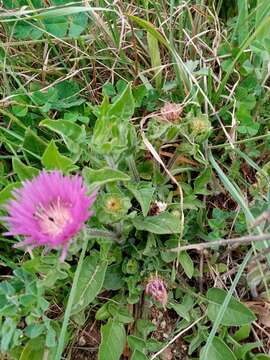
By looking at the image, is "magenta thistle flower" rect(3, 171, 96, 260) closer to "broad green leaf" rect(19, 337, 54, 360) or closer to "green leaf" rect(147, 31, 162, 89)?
"broad green leaf" rect(19, 337, 54, 360)

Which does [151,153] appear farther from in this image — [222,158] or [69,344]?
[69,344]

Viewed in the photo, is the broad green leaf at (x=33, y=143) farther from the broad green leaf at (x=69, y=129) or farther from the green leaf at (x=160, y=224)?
the green leaf at (x=160, y=224)

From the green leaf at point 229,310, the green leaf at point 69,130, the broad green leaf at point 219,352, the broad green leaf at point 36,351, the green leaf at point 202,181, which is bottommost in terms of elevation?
the broad green leaf at point 36,351

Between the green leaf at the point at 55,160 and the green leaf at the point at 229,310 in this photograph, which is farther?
the green leaf at the point at 229,310

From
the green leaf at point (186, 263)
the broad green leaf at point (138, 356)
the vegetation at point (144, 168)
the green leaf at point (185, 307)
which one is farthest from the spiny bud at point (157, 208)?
the broad green leaf at point (138, 356)

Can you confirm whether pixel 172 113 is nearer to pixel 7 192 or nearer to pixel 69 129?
pixel 69 129

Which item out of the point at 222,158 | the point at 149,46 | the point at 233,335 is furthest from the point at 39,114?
the point at 233,335

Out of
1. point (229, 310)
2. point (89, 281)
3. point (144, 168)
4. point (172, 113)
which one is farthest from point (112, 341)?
point (172, 113)
